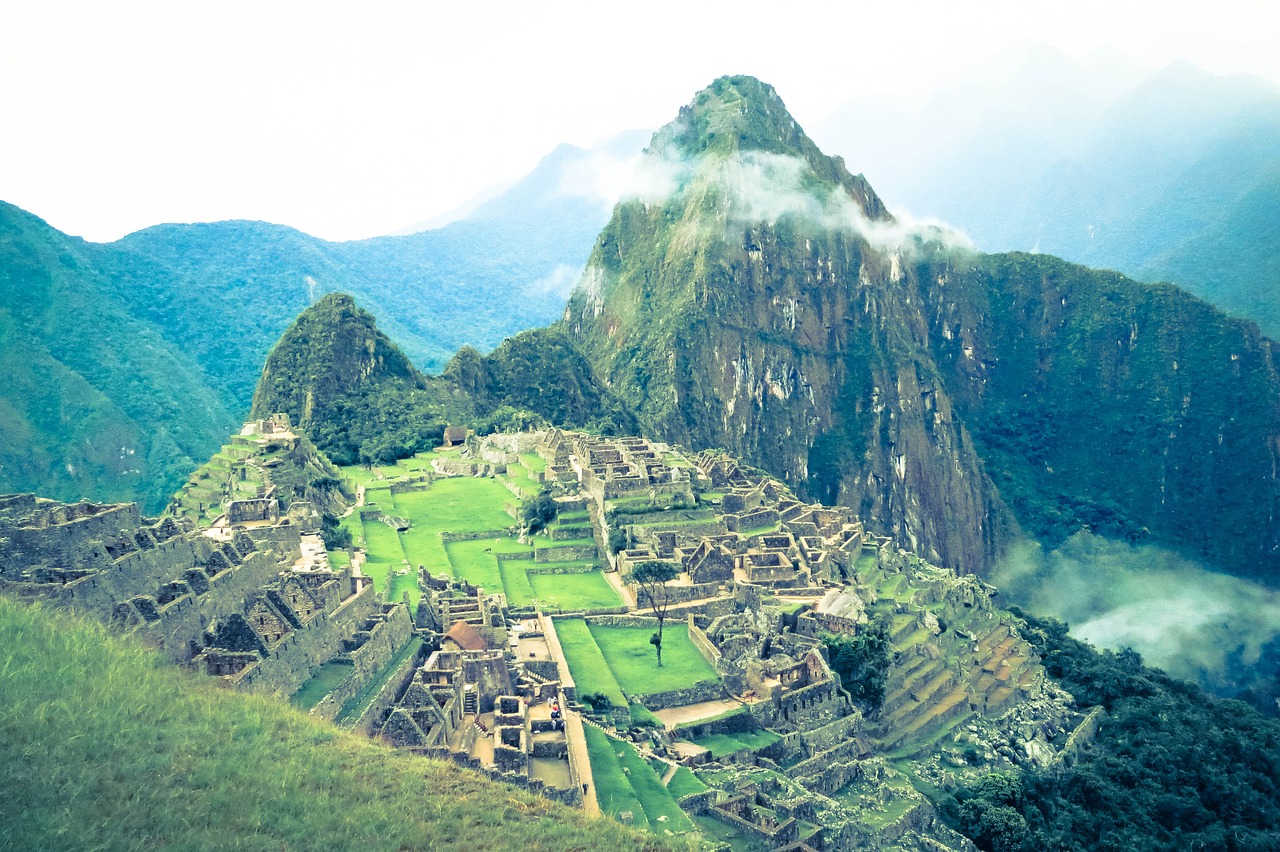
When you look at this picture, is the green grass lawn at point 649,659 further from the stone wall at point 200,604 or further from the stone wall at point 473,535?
the stone wall at point 200,604

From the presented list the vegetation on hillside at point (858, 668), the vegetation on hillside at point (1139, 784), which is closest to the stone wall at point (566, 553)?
the vegetation on hillside at point (858, 668)

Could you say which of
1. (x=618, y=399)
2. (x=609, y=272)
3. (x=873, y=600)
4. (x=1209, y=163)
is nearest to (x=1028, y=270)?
(x=1209, y=163)

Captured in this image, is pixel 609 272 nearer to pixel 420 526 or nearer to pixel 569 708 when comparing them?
pixel 420 526

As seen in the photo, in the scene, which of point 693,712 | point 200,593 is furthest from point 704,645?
point 200,593

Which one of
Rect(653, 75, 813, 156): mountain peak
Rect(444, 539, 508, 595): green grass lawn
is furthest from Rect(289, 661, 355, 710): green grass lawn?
Rect(653, 75, 813, 156): mountain peak

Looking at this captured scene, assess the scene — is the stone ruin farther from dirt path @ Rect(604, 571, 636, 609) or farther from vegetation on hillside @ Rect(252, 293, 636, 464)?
vegetation on hillside @ Rect(252, 293, 636, 464)

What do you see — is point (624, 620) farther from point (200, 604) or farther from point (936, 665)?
point (200, 604)

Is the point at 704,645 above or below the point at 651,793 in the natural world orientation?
below
